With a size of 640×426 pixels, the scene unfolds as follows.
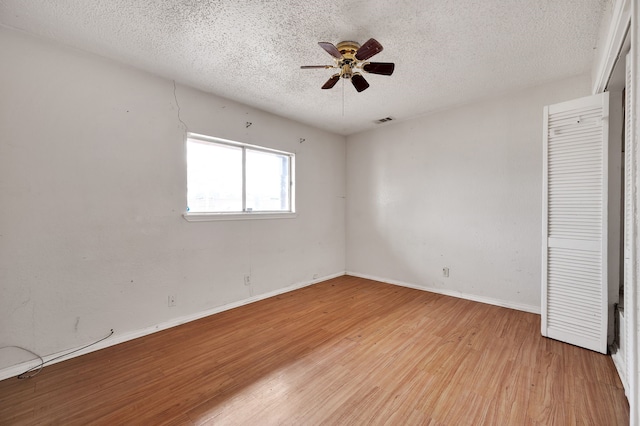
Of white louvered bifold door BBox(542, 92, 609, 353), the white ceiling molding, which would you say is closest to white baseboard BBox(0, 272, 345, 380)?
white louvered bifold door BBox(542, 92, 609, 353)

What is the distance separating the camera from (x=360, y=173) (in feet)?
16.3

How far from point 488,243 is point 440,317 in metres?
1.24

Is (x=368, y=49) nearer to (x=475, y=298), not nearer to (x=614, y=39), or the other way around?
(x=614, y=39)

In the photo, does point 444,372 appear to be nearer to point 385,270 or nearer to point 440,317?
point 440,317

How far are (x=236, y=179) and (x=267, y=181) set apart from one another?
54cm

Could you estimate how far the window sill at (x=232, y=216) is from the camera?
3.09m

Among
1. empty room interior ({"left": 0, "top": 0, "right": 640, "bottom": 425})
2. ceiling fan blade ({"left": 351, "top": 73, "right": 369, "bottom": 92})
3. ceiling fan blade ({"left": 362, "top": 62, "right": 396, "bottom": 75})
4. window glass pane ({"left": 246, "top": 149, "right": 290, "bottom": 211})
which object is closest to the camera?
empty room interior ({"left": 0, "top": 0, "right": 640, "bottom": 425})

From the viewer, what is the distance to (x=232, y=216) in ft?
11.3

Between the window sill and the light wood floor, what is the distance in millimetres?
1182

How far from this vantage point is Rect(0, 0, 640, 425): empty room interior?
1.81 m

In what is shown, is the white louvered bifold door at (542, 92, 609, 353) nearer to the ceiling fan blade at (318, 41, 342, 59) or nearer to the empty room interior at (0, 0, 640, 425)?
the empty room interior at (0, 0, 640, 425)

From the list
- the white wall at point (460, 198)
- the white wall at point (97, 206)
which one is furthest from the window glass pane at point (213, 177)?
the white wall at point (460, 198)

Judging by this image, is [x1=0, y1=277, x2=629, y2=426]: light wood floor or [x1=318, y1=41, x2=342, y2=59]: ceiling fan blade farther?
[x1=318, y1=41, x2=342, y2=59]: ceiling fan blade

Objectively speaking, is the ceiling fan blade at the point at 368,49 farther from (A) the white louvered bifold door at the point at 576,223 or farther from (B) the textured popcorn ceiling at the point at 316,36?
(A) the white louvered bifold door at the point at 576,223
